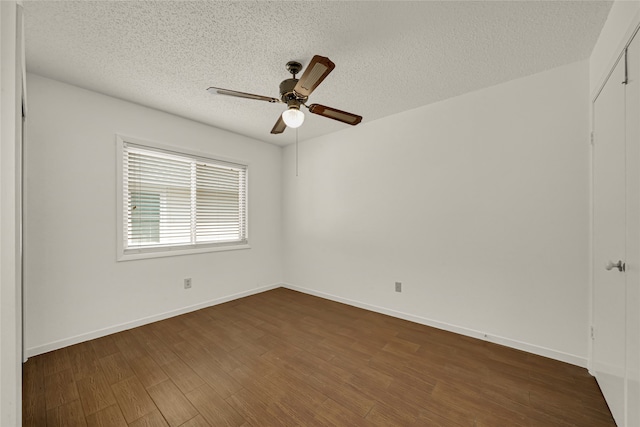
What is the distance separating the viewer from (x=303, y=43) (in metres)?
1.89

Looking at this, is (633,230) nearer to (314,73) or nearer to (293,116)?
(314,73)

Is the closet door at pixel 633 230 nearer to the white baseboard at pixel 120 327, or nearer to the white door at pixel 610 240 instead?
the white door at pixel 610 240

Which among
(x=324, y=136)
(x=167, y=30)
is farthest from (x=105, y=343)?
(x=324, y=136)

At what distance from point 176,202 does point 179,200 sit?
0.15ft

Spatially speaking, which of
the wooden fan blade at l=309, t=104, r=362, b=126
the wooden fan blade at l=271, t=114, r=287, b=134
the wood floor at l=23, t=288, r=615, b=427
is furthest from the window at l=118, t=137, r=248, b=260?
the wooden fan blade at l=309, t=104, r=362, b=126

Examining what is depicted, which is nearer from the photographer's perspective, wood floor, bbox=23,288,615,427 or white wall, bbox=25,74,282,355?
wood floor, bbox=23,288,615,427

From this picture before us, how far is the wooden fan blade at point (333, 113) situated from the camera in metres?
2.07

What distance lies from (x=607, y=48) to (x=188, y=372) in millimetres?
3816

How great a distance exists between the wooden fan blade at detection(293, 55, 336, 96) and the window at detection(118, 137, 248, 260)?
2.19 metres

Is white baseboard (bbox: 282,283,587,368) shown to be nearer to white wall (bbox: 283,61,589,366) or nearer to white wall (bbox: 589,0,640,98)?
white wall (bbox: 283,61,589,366)

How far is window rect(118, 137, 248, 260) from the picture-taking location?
113 inches

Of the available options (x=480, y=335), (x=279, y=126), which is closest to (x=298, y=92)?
(x=279, y=126)
